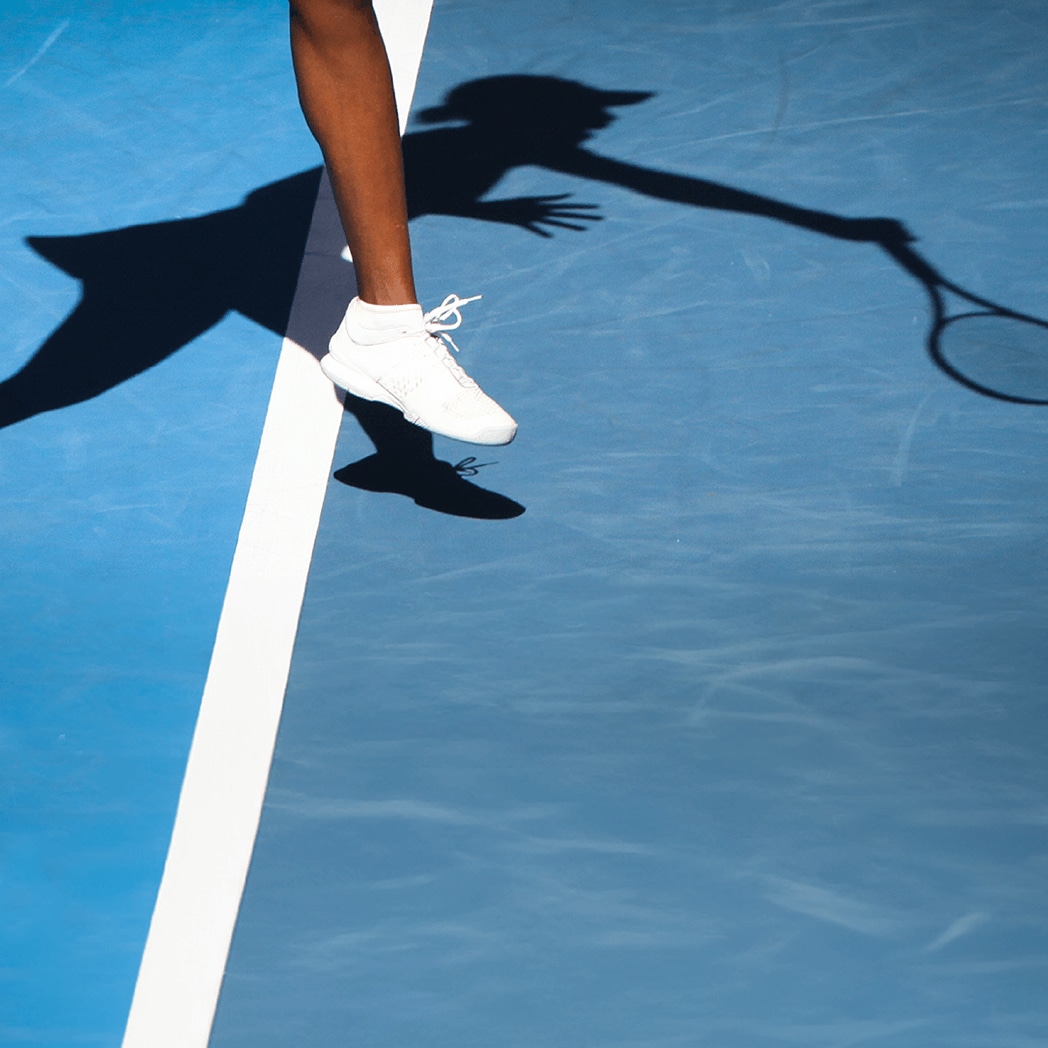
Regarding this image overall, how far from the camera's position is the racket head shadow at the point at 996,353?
2883 millimetres

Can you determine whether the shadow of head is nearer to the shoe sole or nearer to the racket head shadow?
the racket head shadow

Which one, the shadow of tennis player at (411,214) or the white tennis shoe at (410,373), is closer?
A: the white tennis shoe at (410,373)

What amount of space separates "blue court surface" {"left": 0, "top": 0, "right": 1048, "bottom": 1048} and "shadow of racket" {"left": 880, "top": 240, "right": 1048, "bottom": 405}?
0.01 meters

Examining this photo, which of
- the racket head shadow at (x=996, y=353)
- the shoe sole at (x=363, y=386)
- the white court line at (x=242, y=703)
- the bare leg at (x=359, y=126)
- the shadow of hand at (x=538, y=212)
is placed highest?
the shadow of hand at (x=538, y=212)

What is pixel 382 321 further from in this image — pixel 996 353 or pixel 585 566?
pixel 996 353

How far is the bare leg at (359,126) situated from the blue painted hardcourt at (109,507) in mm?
542

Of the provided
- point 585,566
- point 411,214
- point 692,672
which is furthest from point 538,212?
point 692,672

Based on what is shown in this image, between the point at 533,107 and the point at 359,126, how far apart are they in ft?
5.63

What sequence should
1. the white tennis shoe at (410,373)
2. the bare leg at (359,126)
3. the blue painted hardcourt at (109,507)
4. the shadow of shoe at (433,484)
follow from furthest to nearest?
1. the shadow of shoe at (433,484)
2. the white tennis shoe at (410,373)
3. the bare leg at (359,126)
4. the blue painted hardcourt at (109,507)

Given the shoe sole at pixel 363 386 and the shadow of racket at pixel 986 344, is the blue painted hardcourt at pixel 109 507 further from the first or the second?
the shadow of racket at pixel 986 344

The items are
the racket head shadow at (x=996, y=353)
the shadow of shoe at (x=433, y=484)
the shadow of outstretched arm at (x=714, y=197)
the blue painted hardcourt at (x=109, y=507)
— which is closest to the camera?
the blue painted hardcourt at (x=109, y=507)

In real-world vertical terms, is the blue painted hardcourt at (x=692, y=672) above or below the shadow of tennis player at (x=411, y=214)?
below

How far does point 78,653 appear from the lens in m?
2.36

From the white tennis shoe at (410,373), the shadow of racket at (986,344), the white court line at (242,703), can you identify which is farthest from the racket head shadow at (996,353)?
the white court line at (242,703)
